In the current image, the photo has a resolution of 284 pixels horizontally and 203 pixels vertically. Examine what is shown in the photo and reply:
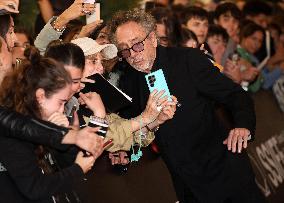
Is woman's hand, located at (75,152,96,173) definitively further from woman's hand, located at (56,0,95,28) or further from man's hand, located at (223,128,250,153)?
woman's hand, located at (56,0,95,28)

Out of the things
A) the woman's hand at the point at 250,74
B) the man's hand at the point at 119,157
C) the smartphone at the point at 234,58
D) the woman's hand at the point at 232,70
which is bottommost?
the woman's hand at the point at 250,74

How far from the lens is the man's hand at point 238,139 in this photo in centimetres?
452

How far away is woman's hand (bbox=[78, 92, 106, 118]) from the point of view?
3957mm

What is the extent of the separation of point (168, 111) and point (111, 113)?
37 cm

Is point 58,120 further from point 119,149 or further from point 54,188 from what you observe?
point 119,149

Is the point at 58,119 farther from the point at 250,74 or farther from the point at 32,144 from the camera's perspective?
the point at 250,74

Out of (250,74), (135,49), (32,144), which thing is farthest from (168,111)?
Answer: (250,74)

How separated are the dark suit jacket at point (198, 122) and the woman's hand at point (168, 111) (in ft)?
0.75

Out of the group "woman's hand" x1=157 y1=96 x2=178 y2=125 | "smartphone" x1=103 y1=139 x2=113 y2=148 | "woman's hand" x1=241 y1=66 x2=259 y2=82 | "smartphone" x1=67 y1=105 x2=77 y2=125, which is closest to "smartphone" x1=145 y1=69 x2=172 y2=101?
"woman's hand" x1=157 y1=96 x2=178 y2=125

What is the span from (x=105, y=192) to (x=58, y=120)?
152 cm

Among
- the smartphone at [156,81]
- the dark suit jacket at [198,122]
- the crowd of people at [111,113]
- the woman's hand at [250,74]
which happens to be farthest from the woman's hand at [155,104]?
the woman's hand at [250,74]

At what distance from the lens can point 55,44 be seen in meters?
3.97

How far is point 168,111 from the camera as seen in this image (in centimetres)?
427

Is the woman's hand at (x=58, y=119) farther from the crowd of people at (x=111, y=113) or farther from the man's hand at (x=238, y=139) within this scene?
the man's hand at (x=238, y=139)
